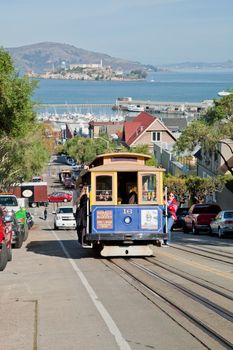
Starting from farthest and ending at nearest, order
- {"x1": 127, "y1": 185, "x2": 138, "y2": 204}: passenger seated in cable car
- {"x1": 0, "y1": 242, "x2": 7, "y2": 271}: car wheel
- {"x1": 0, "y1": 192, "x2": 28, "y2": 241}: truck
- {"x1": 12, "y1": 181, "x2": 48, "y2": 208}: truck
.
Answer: {"x1": 12, "y1": 181, "x2": 48, "y2": 208}: truck, {"x1": 0, "y1": 192, "x2": 28, "y2": 241}: truck, {"x1": 127, "y1": 185, "x2": 138, "y2": 204}: passenger seated in cable car, {"x1": 0, "y1": 242, "x2": 7, "y2": 271}: car wheel

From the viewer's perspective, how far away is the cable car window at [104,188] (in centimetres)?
2014

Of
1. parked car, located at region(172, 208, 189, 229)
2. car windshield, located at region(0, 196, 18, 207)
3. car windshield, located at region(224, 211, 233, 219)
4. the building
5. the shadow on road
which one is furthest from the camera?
the building

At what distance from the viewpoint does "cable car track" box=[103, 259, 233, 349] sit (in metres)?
9.91

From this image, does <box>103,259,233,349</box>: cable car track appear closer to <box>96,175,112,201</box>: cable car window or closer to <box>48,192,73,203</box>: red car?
<box>96,175,112,201</box>: cable car window

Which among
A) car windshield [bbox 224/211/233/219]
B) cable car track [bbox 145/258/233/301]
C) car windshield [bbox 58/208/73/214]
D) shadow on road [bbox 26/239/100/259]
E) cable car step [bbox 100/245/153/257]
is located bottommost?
Result: cable car track [bbox 145/258/233/301]

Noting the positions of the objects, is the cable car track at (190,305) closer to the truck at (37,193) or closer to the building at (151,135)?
the truck at (37,193)

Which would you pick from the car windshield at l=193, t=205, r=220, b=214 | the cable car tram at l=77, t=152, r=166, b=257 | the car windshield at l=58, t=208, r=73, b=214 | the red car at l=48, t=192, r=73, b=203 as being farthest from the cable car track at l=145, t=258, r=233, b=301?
the red car at l=48, t=192, r=73, b=203

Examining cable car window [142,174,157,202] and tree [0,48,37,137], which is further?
tree [0,48,37,137]

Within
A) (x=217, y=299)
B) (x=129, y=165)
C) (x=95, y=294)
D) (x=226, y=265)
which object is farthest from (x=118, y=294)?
(x=129, y=165)

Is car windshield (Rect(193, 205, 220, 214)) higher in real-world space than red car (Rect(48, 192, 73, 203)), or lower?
lower

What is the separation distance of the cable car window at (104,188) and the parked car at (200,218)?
20017 millimetres

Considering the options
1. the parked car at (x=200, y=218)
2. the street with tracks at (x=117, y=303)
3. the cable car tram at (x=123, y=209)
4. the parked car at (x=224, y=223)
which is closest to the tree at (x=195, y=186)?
the parked car at (x=200, y=218)

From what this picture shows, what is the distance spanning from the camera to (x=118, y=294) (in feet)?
44.3

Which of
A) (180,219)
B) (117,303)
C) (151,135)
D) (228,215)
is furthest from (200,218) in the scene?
(151,135)
